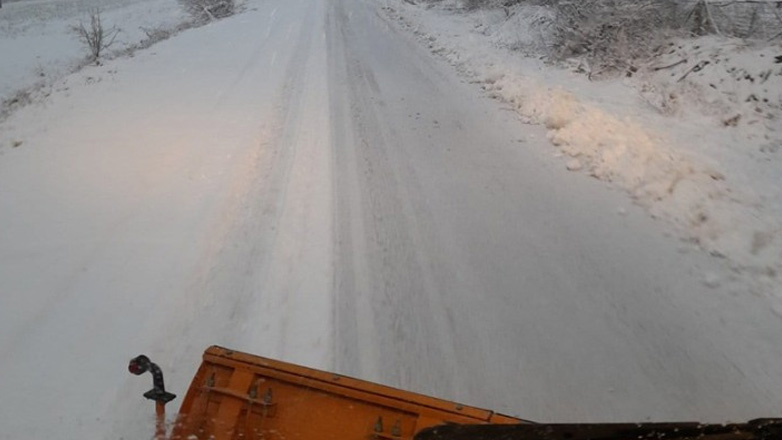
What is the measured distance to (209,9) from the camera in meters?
30.7

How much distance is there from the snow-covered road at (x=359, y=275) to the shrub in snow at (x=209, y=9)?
22069 millimetres

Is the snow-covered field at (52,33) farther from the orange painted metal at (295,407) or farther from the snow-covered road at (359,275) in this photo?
the orange painted metal at (295,407)

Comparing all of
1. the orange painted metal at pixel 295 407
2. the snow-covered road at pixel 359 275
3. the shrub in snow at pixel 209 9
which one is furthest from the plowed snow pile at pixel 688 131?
the shrub in snow at pixel 209 9

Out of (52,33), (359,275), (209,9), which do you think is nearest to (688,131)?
(359,275)

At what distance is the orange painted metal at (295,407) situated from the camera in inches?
102

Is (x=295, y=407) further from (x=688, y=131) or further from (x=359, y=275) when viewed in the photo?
(x=688, y=131)

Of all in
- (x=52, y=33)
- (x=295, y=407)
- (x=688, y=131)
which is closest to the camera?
(x=295, y=407)

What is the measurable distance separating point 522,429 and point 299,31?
20.6 metres

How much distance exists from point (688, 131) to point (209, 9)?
27.7 m

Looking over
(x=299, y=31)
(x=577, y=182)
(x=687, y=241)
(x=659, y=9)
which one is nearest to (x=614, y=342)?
(x=687, y=241)

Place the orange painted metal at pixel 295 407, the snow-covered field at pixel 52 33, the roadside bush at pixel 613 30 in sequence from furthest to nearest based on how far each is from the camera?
the snow-covered field at pixel 52 33 → the roadside bush at pixel 613 30 → the orange painted metal at pixel 295 407

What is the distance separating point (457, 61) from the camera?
14.7 metres

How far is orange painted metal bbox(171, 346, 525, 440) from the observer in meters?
2.58

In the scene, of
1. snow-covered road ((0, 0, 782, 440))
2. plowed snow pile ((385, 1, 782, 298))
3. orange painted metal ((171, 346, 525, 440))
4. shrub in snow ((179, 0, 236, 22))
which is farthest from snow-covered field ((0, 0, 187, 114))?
orange painted metal ((171, 346, 525, 440))
